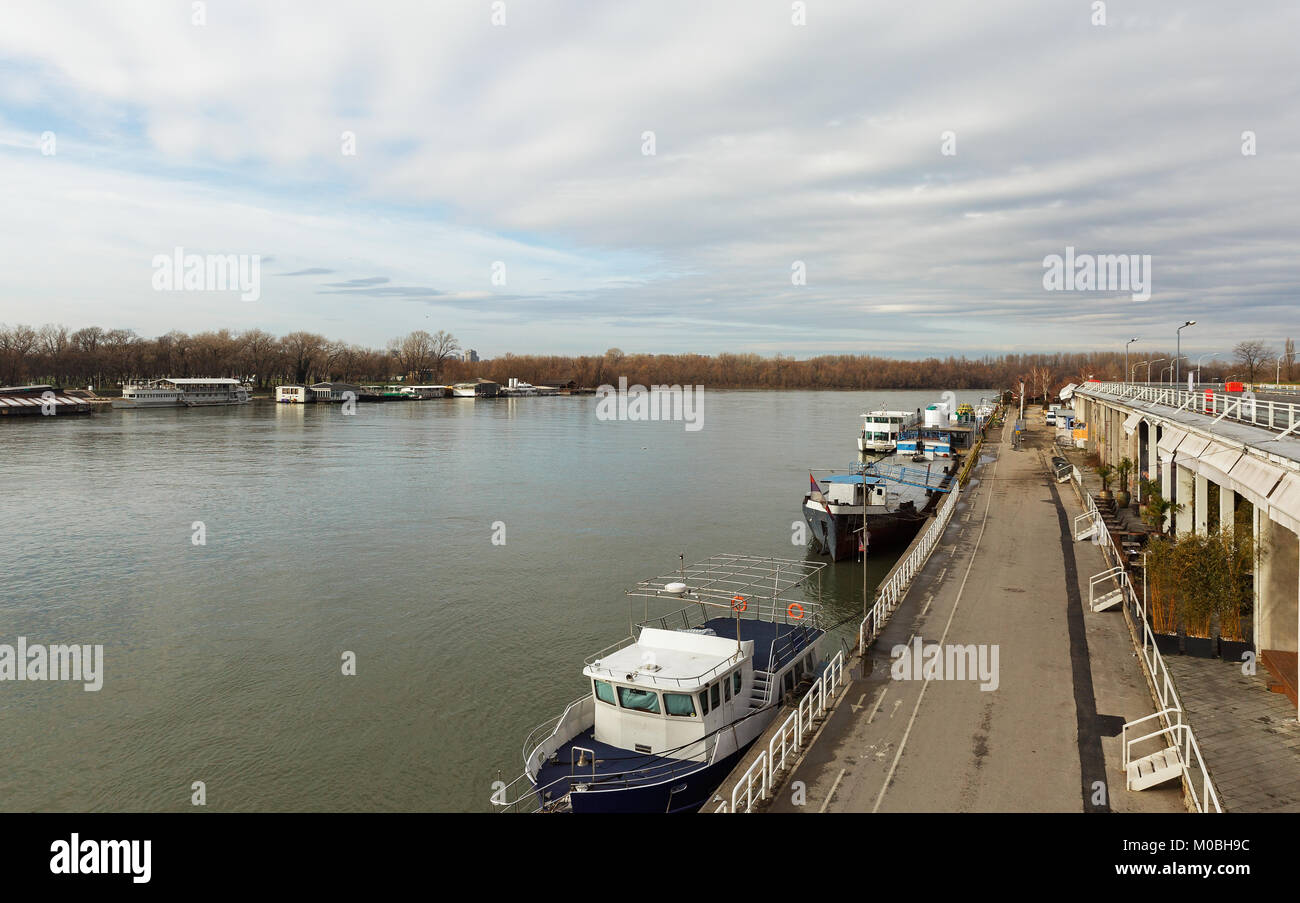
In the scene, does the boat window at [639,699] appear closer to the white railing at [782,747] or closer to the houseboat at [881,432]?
the white railing at [782,747]

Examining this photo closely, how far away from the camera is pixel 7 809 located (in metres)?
16.6

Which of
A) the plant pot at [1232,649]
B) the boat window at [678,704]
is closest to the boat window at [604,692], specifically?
the boat window at [678,704]

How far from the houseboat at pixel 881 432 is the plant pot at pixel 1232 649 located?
65436 mm

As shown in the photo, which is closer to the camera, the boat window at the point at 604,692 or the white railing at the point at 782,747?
the white railing at the point at 782,747

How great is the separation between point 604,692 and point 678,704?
160 cm

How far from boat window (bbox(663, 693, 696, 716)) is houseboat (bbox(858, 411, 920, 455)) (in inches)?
2801

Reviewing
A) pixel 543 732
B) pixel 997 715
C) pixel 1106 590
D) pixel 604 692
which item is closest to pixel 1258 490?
pixel 997 715

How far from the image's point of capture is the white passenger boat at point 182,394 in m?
158

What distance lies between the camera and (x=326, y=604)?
29.5 metres

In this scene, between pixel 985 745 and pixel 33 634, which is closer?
pixel 985 745

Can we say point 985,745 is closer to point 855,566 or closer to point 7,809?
point 7,809

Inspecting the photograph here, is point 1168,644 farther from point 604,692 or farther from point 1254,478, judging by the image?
point 604,692
